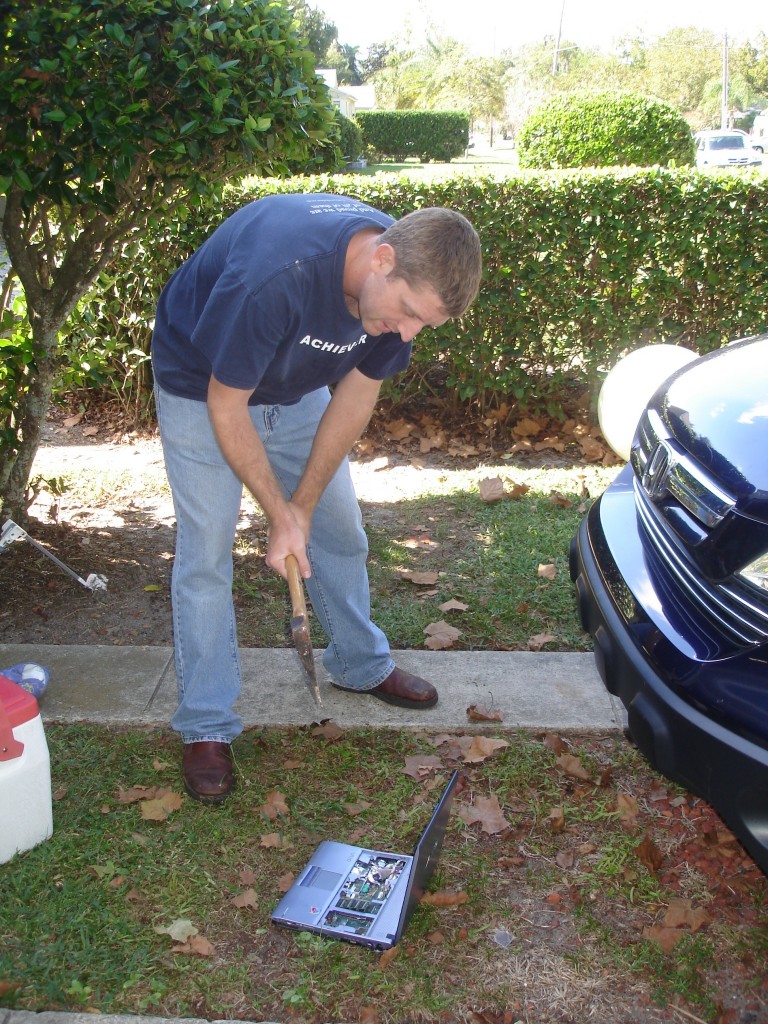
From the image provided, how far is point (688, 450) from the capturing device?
235 cm

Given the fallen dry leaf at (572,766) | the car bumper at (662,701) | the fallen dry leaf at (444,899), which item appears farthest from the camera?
the fallen dry leaf at (572,766)

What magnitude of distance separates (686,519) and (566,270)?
382cm

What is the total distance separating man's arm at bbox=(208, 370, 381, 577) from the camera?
2.37m

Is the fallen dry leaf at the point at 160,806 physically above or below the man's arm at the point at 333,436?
below

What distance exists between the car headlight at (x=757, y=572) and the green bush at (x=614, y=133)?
1674 cm

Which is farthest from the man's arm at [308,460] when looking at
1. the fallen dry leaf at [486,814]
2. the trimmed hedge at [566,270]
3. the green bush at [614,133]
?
the green bush at [614,133]

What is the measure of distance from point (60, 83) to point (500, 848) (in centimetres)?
292

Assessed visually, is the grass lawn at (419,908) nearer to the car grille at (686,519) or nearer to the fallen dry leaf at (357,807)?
the fallen dry leaf at (357,807)

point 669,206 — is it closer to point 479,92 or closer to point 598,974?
point 598,974

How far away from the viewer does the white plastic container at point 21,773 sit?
2365mm

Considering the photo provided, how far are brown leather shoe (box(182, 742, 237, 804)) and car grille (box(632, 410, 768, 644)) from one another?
1440 mm

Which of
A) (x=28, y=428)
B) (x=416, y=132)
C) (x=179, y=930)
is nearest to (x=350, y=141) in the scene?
(x=416, y=132)

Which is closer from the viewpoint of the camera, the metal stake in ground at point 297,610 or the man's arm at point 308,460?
the man's arm at point 308,460

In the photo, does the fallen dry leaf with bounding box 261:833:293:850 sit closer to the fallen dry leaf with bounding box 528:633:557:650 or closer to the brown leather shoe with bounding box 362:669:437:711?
the brown leather shoe with bounding box 362:669:437:711
